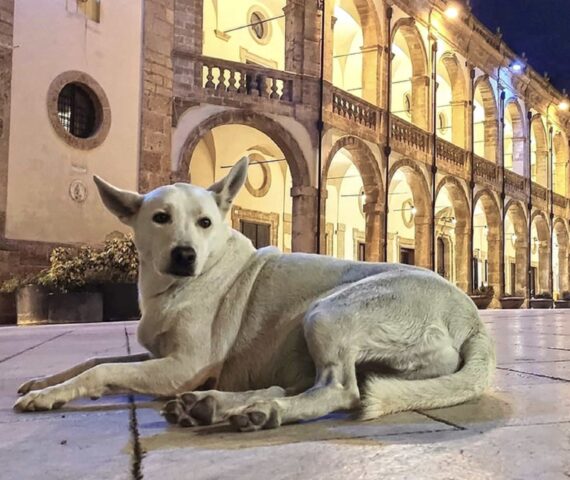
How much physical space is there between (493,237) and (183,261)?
26.6 meters

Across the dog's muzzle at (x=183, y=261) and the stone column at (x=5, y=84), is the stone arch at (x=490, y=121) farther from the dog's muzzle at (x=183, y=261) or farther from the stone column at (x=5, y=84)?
the dog's muzzle at (x=183, y=261)

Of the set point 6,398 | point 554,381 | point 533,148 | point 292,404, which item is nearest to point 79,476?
point 292,404

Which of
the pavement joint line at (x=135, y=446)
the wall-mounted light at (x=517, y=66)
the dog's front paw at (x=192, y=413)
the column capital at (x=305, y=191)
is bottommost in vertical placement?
the pavement joint line at (x=135, y=446)

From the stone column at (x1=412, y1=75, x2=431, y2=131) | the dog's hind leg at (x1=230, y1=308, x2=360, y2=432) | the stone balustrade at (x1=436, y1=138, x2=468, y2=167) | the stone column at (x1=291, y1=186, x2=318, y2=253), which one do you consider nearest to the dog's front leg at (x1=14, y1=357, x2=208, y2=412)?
the dog's hind leg at (x1=230, y1=308, x2=360, y2=432)

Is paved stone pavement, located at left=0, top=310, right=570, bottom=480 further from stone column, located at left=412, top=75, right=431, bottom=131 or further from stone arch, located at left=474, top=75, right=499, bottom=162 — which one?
stone arch, located at left=474, top=75, right=499, bottom=162

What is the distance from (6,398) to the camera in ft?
9.63

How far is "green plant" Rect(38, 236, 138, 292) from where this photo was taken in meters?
10.7

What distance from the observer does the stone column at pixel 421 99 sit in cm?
2255

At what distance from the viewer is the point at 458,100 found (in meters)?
25.2

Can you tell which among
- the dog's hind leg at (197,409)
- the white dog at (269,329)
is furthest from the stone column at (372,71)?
the dog's hind leg at (197,409)

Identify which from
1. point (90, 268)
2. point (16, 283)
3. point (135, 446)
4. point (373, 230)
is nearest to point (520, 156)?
point (373, 230)

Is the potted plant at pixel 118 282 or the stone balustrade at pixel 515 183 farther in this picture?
the stone balustrade at pixel 515 183

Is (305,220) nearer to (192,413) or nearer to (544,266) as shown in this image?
(192,413)

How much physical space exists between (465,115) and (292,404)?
24.4 meters
